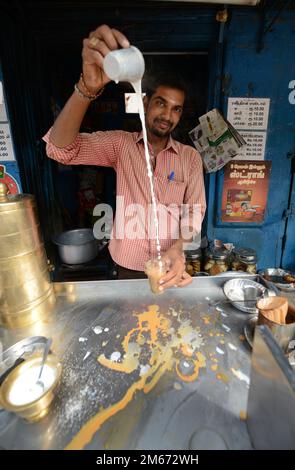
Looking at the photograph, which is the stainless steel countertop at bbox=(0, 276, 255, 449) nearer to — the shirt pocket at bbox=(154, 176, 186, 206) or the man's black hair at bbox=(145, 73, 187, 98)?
the shirt pocket at bbox=(154, 176, 186, 206)

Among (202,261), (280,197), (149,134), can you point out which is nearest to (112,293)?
(149,134)

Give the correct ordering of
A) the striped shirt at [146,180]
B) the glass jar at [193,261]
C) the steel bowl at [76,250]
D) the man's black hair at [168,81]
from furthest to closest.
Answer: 1. the glass jar at [193,261]
2. the steel bowl at [76,250]
3. the striped shirt at [146,180]
4. the man's black hair at [168,81]

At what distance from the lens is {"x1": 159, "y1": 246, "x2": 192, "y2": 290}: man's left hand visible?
1.36 metres

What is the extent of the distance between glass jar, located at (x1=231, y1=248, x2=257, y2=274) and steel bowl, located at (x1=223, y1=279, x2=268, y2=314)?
1.68m

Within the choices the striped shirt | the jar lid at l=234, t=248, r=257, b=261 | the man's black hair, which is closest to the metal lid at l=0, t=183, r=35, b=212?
the striped shirt

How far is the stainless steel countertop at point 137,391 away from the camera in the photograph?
872 mm

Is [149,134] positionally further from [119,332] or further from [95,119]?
[95,119]

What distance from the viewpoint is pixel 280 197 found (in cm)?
341

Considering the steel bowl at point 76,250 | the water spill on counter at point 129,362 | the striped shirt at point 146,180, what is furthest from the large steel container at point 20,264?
the steel bowl at point 76,250

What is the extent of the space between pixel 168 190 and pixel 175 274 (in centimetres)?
94

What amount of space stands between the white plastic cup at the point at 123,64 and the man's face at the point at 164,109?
97 centimetres

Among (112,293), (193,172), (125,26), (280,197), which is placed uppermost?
(125,26)

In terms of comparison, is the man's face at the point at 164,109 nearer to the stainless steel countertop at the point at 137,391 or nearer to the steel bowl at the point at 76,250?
the stainless steel countertop at the point at 137,391
